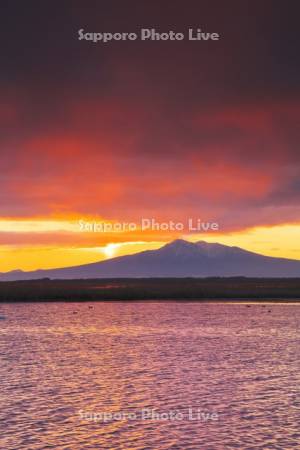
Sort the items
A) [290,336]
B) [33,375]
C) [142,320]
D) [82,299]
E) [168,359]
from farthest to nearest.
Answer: [82,299], [142,320], [290,336], [168,359], [33,375]

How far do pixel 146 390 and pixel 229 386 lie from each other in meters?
4.61

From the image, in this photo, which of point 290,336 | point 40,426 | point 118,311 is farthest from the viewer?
point 118,311

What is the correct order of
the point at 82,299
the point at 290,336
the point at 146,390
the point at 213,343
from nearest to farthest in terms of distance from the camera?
the point at 146,390, the point at 213,343, the point at 290,336, the point at 82,299

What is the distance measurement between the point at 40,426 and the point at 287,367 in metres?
19.9

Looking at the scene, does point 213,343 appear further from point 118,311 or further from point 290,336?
point 118,311

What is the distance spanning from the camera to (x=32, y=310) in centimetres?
10119

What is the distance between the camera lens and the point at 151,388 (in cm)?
3488

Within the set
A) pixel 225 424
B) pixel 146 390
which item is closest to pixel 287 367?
pixel 146 390

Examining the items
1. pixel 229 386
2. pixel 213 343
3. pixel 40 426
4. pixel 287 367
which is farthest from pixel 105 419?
pixel 213 343

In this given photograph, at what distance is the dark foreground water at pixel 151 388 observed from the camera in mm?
25703

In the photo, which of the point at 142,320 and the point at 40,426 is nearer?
the point at 40,426

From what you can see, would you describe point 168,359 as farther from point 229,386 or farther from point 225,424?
point 225,424

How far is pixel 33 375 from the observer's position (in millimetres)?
39594

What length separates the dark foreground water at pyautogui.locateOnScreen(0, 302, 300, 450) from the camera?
2570 cm
